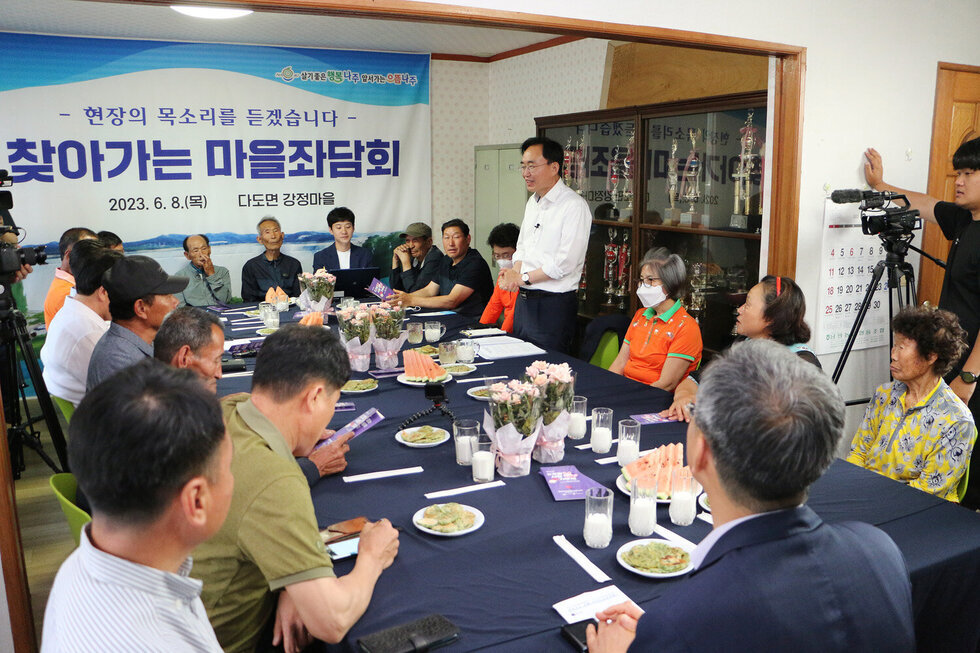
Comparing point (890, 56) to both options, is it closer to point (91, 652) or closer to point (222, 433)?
point (222, 433)

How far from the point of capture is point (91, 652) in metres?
0.95

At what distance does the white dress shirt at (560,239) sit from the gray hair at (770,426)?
3079mm

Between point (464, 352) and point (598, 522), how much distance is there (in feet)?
5.79

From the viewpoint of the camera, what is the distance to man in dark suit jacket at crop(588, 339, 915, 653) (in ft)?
3.54

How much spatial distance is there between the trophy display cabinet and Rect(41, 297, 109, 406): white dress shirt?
134 inches

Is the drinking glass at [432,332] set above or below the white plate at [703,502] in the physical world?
above

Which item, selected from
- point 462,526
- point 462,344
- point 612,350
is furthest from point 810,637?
point 612,350

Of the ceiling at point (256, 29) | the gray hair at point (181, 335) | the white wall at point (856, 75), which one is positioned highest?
the ceiling at point (256, 29)

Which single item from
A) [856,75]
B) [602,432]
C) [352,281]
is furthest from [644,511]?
[352,281]

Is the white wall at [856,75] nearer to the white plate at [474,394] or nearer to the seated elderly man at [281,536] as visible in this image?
the white plate at [474,394]

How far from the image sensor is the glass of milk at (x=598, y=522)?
168 centimetres

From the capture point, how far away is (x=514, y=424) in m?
2.04

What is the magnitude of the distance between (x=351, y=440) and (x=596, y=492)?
98cm

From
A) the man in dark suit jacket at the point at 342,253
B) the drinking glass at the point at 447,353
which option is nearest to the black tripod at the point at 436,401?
the drinking glass at the point at 447,353
